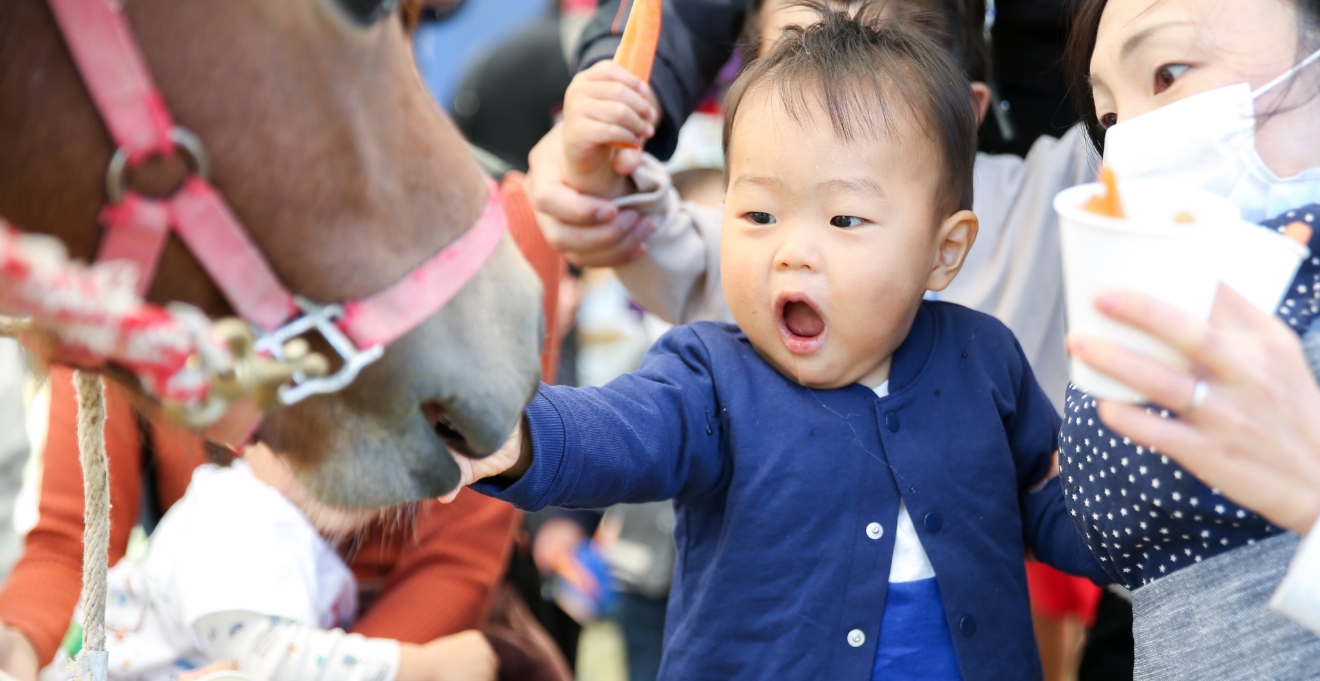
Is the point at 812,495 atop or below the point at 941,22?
below

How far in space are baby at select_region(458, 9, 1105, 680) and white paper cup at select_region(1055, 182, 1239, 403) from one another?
47 centimetres

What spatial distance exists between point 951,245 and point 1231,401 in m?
0.63

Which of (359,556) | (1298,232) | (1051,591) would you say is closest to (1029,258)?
(1298,232)

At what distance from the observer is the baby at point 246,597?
5.10ft

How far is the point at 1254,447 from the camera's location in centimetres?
87

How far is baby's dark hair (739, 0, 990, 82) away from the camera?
5.70ft

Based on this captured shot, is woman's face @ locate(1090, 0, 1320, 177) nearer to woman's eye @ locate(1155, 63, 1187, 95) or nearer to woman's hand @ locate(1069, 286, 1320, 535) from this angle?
woman's eye @ locate(1155, 63, 1187, 95)

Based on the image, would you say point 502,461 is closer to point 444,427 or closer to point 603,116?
point 444,427

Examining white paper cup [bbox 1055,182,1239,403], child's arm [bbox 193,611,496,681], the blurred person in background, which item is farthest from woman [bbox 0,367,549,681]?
white paper cup [bbox 1055,182,1239,403]

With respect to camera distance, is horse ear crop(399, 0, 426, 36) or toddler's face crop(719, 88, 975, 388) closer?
horse ear crop(399, 0, 426, 36)

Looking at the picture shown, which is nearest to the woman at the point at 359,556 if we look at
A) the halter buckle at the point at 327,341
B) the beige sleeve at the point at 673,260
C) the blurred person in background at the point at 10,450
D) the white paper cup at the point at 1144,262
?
the blurred person in background at the point at 10,450

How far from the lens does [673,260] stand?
5.95ft

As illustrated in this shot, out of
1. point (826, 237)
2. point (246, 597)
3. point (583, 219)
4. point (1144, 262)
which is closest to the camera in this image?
point (1144, 262)

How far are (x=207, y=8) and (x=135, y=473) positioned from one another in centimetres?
123
